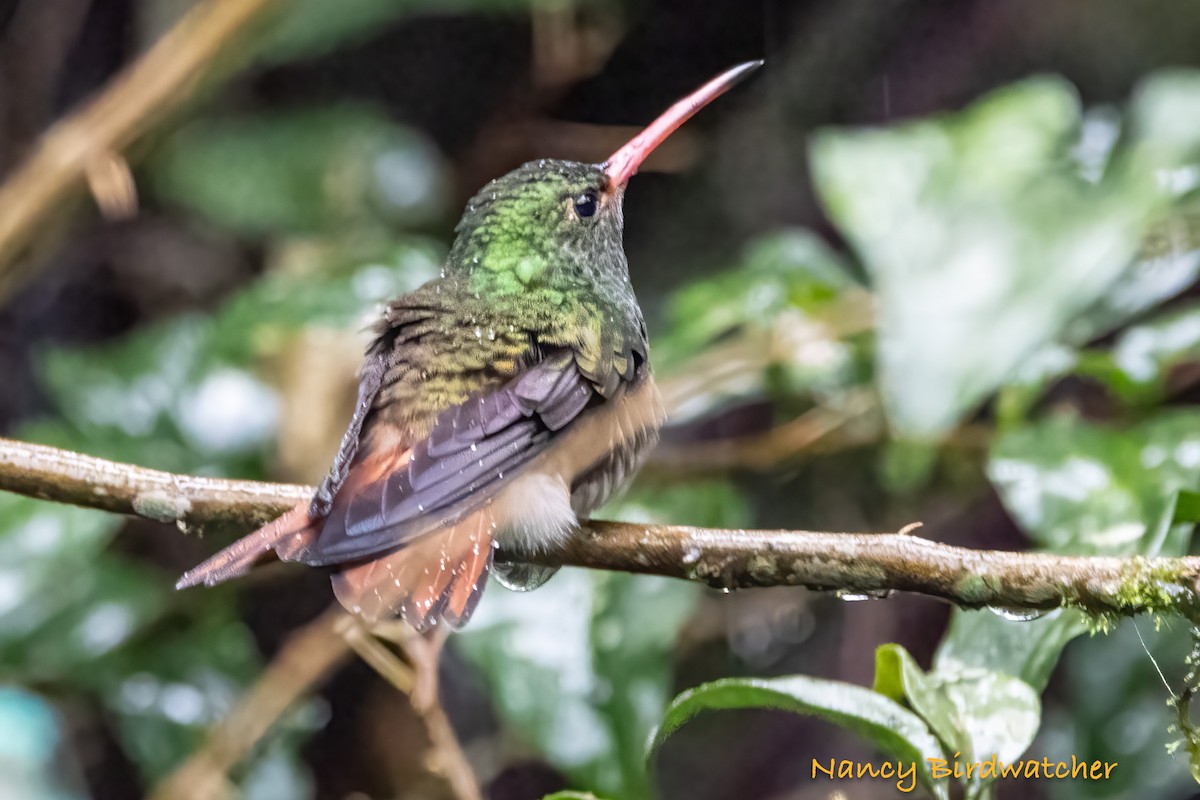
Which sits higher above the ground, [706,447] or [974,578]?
[706,447]

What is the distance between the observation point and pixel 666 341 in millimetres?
1776

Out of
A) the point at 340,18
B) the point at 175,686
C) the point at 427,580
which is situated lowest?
the point at 427,580

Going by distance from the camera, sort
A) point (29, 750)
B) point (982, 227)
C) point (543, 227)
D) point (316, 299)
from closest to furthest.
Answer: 1. point (543, 227)
2. point (982, 227)
3. point (29, 750)
4. point (316, 299)

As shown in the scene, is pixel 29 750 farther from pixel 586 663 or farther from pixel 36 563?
pixel 586 663

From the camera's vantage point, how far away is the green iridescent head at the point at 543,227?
4.17 ft

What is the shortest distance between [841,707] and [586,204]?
2.00 feet

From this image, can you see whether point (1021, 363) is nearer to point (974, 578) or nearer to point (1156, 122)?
point (1156, 122)

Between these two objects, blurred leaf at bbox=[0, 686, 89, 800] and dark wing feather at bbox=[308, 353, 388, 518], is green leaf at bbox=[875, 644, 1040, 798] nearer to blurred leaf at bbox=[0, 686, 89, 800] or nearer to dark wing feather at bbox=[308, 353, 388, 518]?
dark wing feather at bbox=[308, 353, 388, 518]

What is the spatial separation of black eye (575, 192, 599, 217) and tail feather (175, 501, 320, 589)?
0.52 metres

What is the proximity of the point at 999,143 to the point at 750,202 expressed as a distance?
0.90m

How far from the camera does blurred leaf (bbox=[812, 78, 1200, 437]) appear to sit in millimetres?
1426

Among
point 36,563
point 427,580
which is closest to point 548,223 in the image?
point 427,580

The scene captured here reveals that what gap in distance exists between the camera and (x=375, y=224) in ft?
7.91

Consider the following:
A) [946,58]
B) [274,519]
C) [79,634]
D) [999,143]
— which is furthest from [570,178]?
[946,58]
